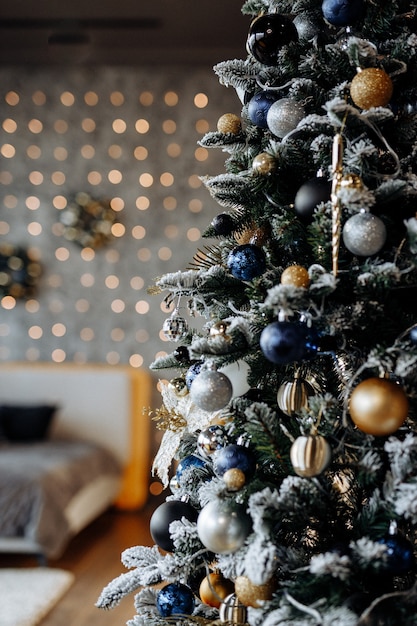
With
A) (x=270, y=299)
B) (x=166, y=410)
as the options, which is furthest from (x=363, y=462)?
(x=166, y=410)

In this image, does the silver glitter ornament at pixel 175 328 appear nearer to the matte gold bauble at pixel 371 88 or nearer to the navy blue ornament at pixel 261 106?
the navy blue ornament at pixel 261 106

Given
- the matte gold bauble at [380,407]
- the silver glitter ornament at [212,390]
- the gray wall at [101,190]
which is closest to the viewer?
the matte gold bauble at [380,407]

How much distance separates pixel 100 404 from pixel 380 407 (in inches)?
152

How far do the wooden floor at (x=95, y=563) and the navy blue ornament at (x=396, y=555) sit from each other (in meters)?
2.16

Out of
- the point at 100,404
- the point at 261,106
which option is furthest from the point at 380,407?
the point at 100,404

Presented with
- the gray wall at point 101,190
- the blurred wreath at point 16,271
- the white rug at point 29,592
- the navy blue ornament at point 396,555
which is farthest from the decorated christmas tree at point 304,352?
the blurred wreath at point 16,271

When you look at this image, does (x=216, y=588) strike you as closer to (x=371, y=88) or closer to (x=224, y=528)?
(x=224, y=528)

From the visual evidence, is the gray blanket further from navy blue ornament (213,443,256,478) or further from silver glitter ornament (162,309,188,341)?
navy blue ornament (213,443,256,478)

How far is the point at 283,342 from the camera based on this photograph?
892 mm

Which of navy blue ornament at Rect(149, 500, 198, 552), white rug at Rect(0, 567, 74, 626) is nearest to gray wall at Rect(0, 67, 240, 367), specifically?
white rug at Rect(0, 567, 74, 626)

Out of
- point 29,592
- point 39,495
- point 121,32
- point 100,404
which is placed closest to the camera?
point 29,592

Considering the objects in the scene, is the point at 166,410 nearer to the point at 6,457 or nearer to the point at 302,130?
the point at 302,130

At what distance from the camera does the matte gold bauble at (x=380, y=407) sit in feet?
2.82

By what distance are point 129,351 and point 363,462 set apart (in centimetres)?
392
